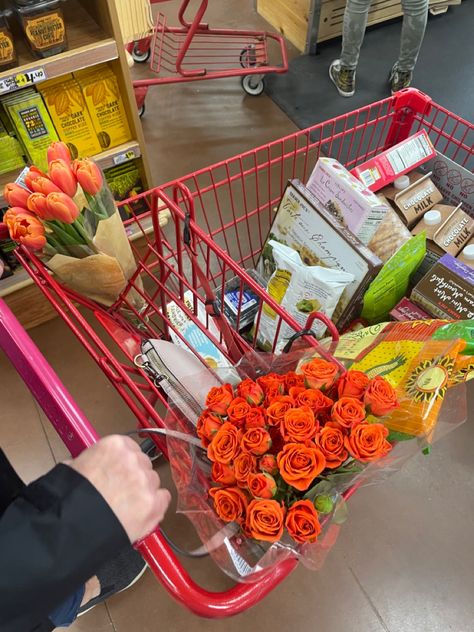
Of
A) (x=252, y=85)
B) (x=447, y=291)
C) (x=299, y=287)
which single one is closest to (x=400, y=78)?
(x=252, y=85)

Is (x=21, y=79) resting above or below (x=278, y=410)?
above

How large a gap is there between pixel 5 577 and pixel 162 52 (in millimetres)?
2938

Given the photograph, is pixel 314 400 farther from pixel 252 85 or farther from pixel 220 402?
pixel 252 85

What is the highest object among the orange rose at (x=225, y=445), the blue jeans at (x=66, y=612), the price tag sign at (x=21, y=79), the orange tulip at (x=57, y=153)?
the price tag sign at (x=21, y=79)

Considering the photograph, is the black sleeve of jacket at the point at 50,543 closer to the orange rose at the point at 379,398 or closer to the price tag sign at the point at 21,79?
the orange rose at the point at 379,398

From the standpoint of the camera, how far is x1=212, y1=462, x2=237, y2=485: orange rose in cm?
61

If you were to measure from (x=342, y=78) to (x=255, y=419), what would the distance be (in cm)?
261

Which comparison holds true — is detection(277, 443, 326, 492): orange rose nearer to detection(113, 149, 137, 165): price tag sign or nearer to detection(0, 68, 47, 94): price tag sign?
detection(0, 68, 47, 94): price tag sign

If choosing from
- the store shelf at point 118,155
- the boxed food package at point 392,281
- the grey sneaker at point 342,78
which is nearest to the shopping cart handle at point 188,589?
the boxed food package at point 392,281

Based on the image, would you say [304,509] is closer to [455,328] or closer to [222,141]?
[455,328]

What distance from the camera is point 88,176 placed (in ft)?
2.61

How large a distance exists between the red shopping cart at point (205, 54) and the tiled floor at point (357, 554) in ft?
5.32

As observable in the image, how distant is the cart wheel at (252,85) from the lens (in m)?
2.71

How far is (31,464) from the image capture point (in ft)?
5.22
